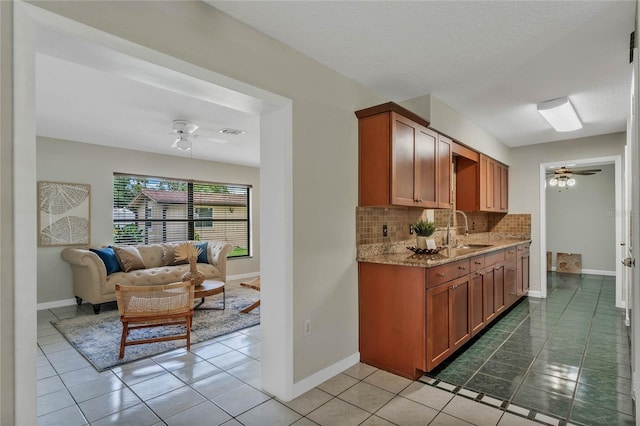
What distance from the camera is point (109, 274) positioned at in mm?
4812

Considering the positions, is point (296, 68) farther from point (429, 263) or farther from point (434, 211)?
point (434, 211)

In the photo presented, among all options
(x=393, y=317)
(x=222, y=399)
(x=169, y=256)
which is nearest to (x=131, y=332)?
(x=169, y=256)

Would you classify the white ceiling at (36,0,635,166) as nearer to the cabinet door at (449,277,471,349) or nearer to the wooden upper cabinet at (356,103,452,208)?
the wooden upper cabinet at (356,103,452,208)

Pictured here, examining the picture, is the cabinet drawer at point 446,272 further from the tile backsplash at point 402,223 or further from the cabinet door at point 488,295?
the tile backsplash at point 402,223

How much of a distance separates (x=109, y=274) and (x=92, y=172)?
5.59 feet

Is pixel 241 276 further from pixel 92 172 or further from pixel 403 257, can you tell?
pixel 403 257

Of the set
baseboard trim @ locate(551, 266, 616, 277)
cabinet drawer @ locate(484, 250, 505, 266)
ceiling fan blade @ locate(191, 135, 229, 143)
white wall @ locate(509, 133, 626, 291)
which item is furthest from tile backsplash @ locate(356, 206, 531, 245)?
baseboard trim @ locate(551, 266, 616, 277)

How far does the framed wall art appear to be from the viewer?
486cm

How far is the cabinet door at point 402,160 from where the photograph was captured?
9.50 feet

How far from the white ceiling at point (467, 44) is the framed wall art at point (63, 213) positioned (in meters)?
4.50

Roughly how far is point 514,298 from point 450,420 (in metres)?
3.18

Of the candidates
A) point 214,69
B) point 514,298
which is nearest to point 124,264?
point 214,69

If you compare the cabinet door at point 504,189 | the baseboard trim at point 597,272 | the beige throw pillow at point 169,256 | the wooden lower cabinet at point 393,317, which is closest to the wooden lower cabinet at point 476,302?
the wooden lower cabinet at point 393,317

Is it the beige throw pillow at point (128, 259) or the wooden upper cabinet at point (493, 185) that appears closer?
the wooden upper cabinet at point (493, 185)
